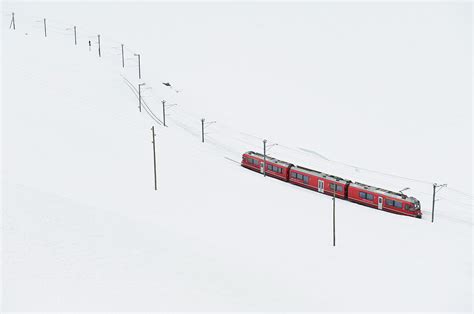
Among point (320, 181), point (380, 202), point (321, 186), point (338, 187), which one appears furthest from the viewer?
point (321, 186)

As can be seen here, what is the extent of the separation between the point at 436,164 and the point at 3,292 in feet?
212

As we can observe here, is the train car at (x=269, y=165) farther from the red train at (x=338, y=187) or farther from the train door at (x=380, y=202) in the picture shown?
the train door at (x=380, y=202)

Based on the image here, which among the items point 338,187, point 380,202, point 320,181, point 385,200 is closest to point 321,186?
point 320,181

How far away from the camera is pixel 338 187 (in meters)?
72.6

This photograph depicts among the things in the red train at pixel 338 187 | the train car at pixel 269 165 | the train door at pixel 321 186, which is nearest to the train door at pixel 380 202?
the red train at pixel 338 187

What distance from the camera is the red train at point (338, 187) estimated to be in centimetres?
6875

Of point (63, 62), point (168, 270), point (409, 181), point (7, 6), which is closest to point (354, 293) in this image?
point (168, 270)

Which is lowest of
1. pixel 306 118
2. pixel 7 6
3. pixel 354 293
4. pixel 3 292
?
pixel 354 293

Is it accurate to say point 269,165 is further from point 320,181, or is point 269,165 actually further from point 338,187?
point 338,187

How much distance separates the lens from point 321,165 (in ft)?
283

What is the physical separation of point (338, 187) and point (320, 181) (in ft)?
7.13

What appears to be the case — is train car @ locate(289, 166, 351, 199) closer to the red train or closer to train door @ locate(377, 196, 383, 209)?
the red train

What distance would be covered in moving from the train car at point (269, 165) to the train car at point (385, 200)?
8.36 metres

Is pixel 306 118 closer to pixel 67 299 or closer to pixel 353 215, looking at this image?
pixel 353 215
